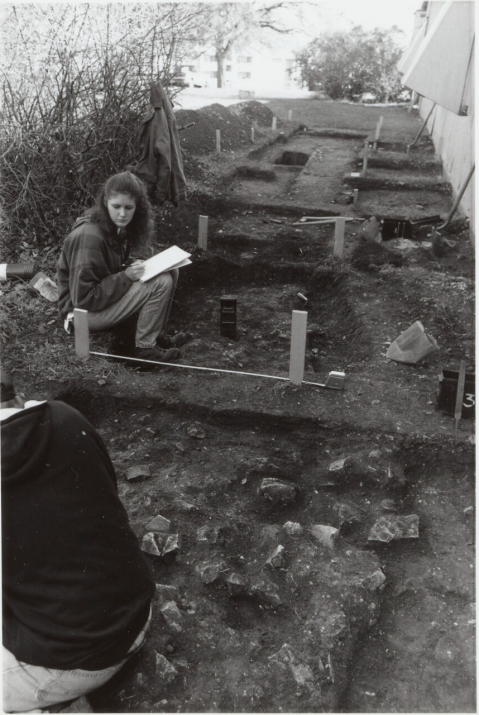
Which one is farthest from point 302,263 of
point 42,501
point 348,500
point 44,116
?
point 42,501

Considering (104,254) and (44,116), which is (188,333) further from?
(44,116)

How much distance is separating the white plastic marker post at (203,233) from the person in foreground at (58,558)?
440 cm

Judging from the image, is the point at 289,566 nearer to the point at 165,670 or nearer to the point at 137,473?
the point at 165,670

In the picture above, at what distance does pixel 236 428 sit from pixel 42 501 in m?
1.96

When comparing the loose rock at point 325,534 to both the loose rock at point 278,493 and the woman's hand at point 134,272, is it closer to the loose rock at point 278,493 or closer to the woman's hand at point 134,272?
the loose rock at point 278,493

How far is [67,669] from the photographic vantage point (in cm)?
175

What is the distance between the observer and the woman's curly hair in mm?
3602

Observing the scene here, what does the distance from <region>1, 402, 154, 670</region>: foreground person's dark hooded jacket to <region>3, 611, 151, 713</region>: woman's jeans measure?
0.03 meters

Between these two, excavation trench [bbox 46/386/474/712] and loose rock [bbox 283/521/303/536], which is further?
loose rock [bbox 283/521/303/536]

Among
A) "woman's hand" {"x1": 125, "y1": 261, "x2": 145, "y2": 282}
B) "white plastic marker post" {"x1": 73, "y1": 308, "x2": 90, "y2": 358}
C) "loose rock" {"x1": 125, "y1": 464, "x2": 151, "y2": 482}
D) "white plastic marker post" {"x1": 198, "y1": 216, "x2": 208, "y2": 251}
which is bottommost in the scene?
"loose rock" {"x1": 125, "y1": 464, "x2": 151, "y2": 482}

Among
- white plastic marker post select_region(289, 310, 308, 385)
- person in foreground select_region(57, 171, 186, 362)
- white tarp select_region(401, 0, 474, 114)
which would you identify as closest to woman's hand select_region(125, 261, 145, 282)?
person in foreground select_region(57, 171, 186, 362)

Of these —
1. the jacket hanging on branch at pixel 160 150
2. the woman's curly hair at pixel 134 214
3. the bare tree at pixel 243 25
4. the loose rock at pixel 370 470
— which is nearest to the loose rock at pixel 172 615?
the loose rock at pixel 370 470

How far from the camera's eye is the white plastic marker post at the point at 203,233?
19.4 feet

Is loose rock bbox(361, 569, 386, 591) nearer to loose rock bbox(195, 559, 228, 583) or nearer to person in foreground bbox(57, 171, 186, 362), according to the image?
loose rock bbox(195, 559, 228, 583)
